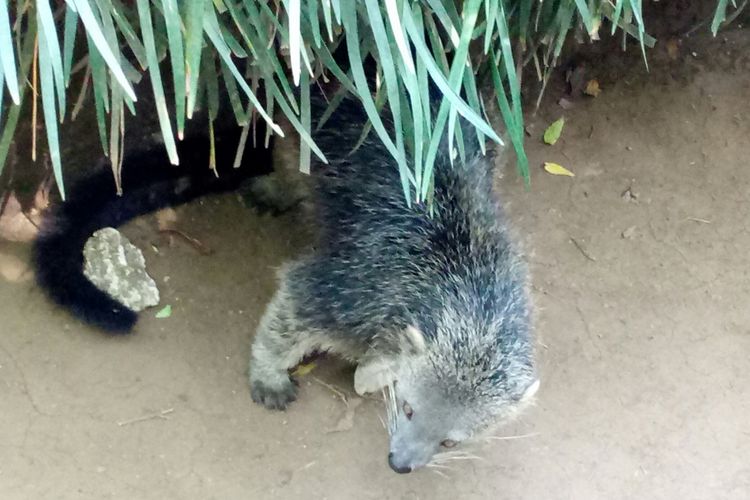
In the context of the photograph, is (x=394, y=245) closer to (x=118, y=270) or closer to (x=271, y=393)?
(x=271, y=393)

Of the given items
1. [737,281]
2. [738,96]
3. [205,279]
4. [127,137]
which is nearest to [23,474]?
[205,279]

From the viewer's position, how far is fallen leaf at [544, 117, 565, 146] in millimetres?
3359

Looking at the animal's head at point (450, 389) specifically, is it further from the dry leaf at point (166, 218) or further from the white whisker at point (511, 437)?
the dry leaf at point (166, 218)

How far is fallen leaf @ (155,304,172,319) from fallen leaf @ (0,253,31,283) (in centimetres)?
46

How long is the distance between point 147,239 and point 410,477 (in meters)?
1.31

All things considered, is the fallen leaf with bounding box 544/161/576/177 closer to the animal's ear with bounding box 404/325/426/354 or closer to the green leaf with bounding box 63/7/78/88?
the animal's ear with bounding box 404/325/426/354

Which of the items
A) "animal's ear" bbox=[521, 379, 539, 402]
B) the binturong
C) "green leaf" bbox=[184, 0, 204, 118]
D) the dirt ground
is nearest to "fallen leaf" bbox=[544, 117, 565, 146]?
the dirt ground

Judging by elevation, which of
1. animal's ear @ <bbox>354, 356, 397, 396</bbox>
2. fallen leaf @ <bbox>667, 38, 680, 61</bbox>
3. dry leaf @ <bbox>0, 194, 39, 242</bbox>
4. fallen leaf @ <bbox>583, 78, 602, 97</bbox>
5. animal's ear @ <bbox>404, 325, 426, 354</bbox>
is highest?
fallen leaf @ <bbox>667, 38, 680, 61</bbox>

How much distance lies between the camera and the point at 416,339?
2.34 m

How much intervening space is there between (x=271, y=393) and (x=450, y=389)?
0.77 metres

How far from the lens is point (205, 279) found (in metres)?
2.94

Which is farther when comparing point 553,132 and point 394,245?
point 553,132

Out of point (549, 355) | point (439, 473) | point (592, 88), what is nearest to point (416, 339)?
point (439, 473)

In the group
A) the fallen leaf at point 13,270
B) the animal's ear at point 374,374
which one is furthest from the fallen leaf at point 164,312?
the animal's ear at point 374,374
